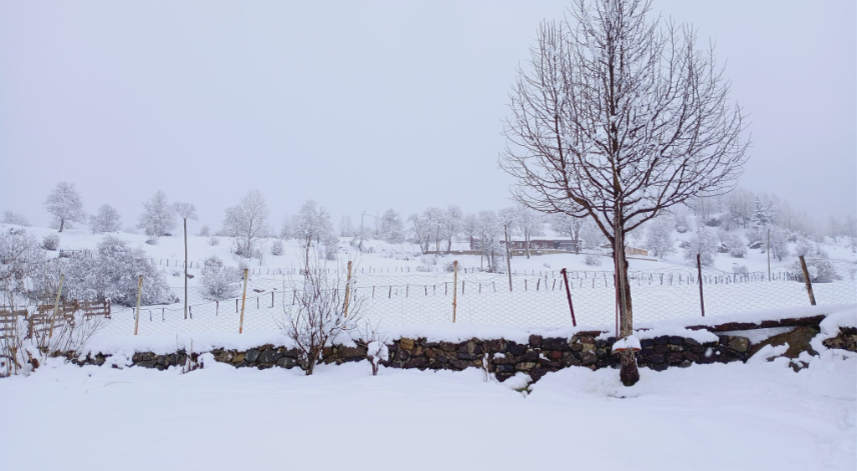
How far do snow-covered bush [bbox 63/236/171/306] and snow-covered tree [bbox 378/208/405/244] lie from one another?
43470mm

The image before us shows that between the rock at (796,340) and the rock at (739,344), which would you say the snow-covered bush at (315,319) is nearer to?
the rock at (739,344)

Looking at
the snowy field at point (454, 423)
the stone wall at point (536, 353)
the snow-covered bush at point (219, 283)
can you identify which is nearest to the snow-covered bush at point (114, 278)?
the snow-covered bush at point (219, 283)

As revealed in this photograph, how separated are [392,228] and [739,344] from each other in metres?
61.6

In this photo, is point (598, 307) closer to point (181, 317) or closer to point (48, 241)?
point (181, 317)

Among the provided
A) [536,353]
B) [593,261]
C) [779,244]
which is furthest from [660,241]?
[536,353]

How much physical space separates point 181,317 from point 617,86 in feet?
69.6

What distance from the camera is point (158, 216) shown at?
4728 centimetres

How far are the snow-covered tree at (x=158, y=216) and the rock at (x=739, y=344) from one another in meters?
56.3

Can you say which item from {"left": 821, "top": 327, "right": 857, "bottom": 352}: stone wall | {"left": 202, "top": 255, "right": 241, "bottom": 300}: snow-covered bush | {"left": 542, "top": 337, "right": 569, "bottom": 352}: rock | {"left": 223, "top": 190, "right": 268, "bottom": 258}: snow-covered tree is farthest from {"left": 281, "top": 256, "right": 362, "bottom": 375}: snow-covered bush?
{"left": 223, "top": 190, "right": 268, "bottom": 258}: snow-covered tree

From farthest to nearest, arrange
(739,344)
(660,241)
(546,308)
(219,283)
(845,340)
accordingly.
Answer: (660,241) → (219,283) → (546,308) → (739,344) → (845,340)

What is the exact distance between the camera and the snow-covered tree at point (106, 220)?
48.7 metres

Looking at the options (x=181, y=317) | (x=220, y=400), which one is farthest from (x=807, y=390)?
(x=181, y=317)

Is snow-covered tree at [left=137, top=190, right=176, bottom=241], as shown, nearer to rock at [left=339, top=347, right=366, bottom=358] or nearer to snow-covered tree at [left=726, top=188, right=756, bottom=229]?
rock at [left=339, top=347, right=366, bottom=358]

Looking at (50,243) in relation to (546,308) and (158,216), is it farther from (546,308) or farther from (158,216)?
(546,308)
